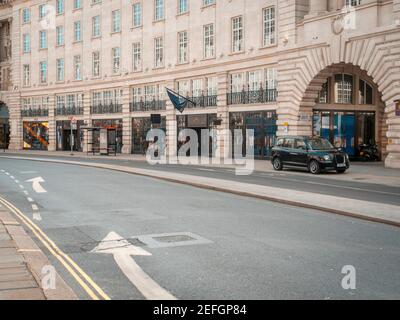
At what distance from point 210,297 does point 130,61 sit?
46.2 m

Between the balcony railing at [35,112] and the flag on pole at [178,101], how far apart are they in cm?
2458

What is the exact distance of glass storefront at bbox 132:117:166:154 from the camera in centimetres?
4918

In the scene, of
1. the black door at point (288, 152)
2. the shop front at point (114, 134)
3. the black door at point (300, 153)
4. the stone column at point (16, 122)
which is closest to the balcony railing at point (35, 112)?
the stone column at point (16, 122)

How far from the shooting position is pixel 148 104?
4900 centimetres

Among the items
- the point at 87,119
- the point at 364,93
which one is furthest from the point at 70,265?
the point at 87,119

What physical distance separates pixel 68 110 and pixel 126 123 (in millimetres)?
11004

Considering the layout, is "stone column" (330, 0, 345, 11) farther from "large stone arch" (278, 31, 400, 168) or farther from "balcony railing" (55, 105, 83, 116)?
"balcony railing" (55, 105, 83, 116)

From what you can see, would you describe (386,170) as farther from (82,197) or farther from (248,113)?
(82,197)

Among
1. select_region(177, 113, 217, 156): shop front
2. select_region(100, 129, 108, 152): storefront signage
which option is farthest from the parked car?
select_region(100, 129, 108, 152): storefront signage

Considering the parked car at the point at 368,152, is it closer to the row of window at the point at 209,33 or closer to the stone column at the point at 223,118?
the row of window at the point at 209,33

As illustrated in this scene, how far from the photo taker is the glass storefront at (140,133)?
49.2 metres

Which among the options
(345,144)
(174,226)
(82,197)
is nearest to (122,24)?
(345,144)

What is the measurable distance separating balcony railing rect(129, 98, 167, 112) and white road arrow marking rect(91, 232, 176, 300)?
37710mm

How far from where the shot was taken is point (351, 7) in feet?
102
